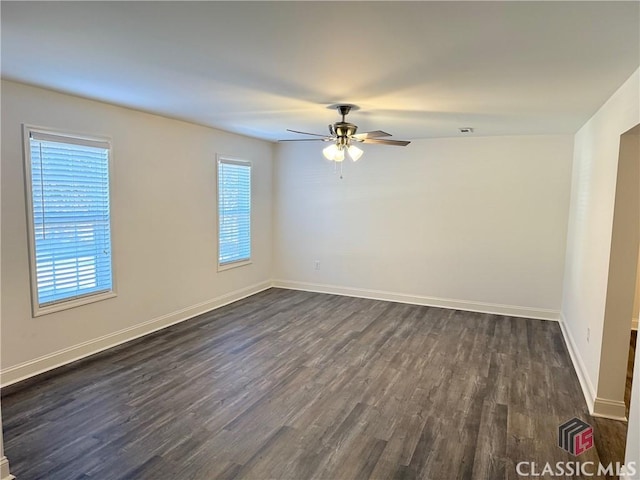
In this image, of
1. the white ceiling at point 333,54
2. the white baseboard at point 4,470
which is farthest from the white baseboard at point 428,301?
the white baseboard at point 4,470

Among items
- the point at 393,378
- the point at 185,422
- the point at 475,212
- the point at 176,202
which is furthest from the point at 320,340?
the point at 475,212

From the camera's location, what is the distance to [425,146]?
227 inches

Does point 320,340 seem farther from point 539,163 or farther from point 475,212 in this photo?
point 539,163

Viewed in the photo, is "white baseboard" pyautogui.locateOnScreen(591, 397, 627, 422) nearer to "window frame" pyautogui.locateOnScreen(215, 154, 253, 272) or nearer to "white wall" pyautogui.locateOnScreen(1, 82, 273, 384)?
"white wall" pyautogui.locateOnScreen(1, 82, 273, 384)

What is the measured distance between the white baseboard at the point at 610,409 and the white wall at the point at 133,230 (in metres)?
4.24

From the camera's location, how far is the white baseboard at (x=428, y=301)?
540 centimetres

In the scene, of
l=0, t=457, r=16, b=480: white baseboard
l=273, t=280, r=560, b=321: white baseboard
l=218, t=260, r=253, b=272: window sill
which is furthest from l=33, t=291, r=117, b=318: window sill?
l=273, t=280, r=560, b=321: white baseboard

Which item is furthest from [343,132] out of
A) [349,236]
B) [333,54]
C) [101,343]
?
[101,343]

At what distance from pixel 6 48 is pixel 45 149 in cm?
124

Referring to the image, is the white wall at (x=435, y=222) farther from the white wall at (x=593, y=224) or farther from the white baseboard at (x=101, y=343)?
the white baseboard at (x=101, y=343)

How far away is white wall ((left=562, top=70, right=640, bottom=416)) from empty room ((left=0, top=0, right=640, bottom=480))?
4 centimetres

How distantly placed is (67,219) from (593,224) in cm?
461

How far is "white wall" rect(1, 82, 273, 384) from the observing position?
326 centimetres

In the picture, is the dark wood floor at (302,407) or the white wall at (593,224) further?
the white wall at (593,224)
